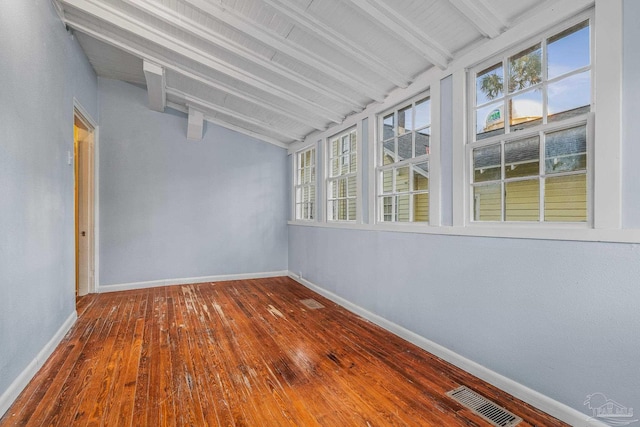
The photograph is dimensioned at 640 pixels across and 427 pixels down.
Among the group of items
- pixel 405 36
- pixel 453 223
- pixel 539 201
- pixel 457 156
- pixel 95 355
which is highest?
pixel 405 36

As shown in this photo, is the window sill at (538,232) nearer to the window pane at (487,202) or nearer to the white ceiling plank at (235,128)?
the window pane at (487,202)

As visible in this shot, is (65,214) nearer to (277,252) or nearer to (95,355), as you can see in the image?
(95,355)

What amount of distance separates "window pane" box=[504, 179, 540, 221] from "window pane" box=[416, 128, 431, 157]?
0.84 metres

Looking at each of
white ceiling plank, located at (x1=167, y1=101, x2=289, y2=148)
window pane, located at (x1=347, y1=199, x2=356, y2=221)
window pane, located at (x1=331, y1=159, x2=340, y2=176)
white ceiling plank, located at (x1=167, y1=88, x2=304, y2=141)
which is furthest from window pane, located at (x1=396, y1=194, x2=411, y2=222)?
white ceiling plank, located at (x1=167, y1=101, x2=289, y2=148)

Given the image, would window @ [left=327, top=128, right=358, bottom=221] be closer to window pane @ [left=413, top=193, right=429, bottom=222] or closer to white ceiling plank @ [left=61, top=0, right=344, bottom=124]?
white ceiling plank @ [left=61, top=0, right=344, bottom=124]

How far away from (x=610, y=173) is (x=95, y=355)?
3.84 m

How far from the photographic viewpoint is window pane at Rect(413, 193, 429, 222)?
9.45 feet

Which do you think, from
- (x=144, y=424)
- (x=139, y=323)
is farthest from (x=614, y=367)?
(x=139, y=323)

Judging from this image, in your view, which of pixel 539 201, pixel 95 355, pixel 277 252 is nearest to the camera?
pixel 539 201

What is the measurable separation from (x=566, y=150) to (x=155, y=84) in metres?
4.35

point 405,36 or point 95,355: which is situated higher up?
point 405,36

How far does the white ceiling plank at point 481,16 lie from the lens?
1.97 metres

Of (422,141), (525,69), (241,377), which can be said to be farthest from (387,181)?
(241,377)

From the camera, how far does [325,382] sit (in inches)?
86.7
